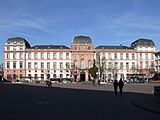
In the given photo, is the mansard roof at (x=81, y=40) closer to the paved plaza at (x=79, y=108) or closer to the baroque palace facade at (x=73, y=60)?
the baroque palace facade at (x=73, y=60)

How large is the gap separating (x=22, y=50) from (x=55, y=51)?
52.2 ft

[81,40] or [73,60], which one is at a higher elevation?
[81,40]

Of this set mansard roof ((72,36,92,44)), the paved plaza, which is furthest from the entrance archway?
the paved plaza

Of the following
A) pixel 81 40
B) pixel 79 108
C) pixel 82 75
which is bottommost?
pixel 79 108

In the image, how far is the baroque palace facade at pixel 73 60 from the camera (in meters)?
152

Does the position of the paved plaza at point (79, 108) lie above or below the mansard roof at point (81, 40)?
below

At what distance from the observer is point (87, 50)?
153000 mm

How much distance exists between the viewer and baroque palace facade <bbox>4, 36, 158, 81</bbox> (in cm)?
15188

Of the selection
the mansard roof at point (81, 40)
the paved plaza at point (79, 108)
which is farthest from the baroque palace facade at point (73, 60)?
the paved plaza at point (79, 108)

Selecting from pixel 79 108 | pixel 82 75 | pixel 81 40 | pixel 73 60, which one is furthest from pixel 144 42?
pixel 79 108

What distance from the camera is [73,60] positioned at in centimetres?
15462

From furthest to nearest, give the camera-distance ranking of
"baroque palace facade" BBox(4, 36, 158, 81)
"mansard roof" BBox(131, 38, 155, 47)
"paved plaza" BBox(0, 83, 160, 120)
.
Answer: "mansard roof" BBox(131, 38, 155, 47), "baroque palace facade" BBox(4, 36, 158, 81), "paved plaza" BBox(0, 83, 160, 120)

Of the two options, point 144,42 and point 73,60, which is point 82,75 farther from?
point 144,42

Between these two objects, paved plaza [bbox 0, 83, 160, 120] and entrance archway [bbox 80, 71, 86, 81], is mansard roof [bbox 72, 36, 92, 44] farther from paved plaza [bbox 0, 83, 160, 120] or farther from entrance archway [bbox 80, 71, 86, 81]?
paved plaza [bbox 0, 83, 160, 120]
